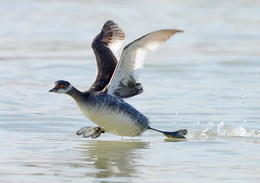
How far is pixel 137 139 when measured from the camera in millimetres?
11102

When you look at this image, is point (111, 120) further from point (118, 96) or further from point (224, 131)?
point (224, 131)

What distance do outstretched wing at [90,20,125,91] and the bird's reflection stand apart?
888 millimetres

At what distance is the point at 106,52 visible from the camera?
460 inches

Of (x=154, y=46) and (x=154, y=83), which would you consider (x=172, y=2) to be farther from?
(x=154, y=46)

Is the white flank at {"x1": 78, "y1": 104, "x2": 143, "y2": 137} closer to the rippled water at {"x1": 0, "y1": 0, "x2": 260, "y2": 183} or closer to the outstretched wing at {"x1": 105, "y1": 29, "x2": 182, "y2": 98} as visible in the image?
the rippled water at {"x1": 0, "y1": 0, "x2": 260, "y2": 183}

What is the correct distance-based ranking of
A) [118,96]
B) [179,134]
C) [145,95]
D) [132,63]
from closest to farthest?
[132,63] < [179,134] < [118,96] < [145,95]

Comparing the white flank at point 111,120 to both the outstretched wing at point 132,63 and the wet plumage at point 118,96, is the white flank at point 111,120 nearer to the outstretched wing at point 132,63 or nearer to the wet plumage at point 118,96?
the wet plumage at point 118,96

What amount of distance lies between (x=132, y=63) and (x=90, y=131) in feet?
3.16

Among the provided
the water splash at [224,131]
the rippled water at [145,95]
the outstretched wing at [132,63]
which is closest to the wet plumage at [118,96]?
the outstretched wing at [132,63]

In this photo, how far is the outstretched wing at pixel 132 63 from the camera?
10164 mm

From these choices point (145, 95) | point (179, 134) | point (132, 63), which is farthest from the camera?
point (145, 95)

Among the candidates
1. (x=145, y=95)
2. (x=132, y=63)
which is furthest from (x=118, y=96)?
(x=145, y=95)

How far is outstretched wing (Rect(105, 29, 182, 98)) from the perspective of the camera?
400 inches

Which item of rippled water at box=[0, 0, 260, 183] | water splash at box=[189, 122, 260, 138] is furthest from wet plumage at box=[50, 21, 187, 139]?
water splash at box=[189, 122, 260, 138]
